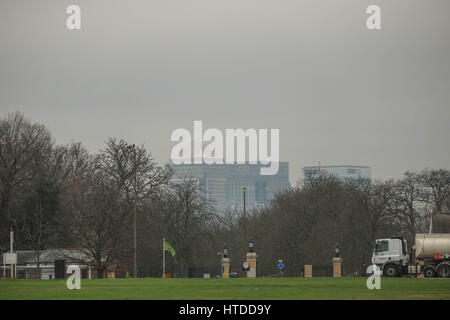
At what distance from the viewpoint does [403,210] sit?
320ft

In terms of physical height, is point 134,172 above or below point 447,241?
above

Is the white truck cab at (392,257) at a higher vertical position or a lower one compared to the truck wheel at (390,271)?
higher

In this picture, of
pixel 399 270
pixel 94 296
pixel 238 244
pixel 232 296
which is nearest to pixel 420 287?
pixel 232 296

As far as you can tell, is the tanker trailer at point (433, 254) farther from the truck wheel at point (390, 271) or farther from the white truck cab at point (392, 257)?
the truck wheel at point (390, 271)

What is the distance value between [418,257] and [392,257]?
165 centimetres

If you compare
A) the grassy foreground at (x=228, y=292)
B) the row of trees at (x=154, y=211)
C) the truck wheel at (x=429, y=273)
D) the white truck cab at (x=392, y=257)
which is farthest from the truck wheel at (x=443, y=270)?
the row of trees at (x=154, y=211)

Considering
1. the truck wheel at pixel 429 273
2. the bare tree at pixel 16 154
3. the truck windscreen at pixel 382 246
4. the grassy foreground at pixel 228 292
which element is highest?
the bare tree at pixel 16 154

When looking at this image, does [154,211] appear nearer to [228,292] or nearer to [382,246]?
[382,246]

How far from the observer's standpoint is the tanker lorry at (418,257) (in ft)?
204

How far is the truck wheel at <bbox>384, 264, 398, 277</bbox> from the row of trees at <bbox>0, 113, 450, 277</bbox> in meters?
19.6

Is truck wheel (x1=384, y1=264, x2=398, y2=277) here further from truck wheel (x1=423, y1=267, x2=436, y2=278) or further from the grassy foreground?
the grassy foreground

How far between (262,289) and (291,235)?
60.8 meters

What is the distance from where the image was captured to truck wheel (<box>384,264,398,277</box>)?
62719 mm
